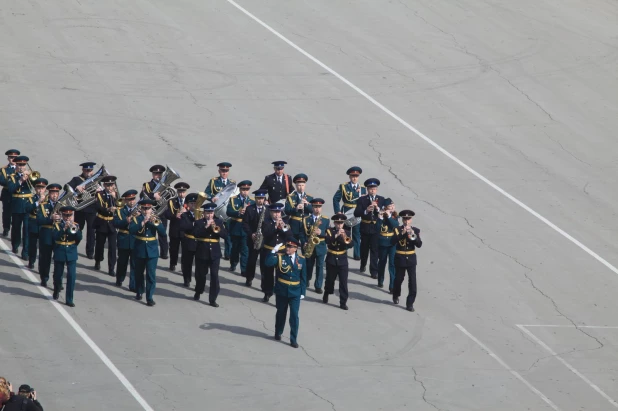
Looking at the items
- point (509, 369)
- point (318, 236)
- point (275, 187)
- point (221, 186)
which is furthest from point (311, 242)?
Answer: point (509, 369)

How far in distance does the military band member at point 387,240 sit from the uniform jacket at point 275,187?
210 cm

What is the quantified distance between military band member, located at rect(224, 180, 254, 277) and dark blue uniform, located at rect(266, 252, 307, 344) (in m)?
2.63

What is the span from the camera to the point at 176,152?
87.7 feet

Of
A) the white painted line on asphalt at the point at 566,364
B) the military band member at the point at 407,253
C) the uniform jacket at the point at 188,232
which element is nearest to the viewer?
the white painted line on asphalt at the point at 566,364

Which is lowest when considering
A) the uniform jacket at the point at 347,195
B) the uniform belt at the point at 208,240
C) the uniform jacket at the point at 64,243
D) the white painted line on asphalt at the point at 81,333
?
the white painted line on asphalt at the point at 81,333

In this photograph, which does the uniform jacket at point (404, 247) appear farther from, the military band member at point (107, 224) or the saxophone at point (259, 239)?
the military band member at point (107, 224)

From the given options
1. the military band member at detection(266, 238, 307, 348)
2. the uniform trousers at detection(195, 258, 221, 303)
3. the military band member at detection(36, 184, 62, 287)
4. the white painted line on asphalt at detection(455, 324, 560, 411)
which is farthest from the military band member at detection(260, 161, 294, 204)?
the white painted line on asphalt at detection(455, 324, 560, 411)

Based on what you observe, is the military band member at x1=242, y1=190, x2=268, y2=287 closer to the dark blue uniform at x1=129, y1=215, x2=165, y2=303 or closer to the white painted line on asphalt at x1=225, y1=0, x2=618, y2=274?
the dark blue uniform at x1=129, y1=215, x2=165, y2=303

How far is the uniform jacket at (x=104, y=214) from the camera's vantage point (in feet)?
71.6

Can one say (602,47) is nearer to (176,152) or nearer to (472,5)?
(472,5)

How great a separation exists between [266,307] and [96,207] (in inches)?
145

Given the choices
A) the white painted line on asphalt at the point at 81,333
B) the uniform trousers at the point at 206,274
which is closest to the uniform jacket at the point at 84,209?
the white painted line on asphalt at the point at 81,333

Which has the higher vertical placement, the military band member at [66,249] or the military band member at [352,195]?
the military band member at [352,195]

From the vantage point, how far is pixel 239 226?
22266 mm
